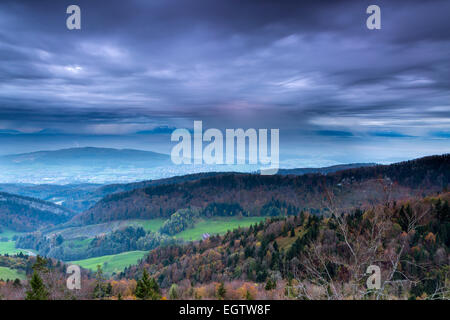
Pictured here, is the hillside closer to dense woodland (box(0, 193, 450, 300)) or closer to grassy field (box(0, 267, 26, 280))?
dense woodland (box(0, 193, 450, 300))

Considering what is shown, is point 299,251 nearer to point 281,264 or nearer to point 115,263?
point 281,264

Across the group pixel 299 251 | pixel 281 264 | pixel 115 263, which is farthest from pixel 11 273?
pixel 299 251

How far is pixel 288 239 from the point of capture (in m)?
94.4

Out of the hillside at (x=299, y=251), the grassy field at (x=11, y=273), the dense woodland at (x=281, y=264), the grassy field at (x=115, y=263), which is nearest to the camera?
the dense woodland at (x=281, y=264)

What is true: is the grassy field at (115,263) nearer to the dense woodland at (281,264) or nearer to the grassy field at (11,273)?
the dense woodland at (281,264)

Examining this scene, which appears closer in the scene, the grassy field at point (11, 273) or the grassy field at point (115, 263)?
the grassy field at point (11, 273)

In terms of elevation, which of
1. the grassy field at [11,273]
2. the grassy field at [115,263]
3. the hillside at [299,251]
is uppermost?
the hillside at [299,251]

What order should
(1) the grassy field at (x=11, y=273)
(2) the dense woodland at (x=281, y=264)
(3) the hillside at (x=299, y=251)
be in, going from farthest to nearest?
(1) the grassy field at (x=11, y=273)
(3) the hillside at (x=299, y=251)
(2) the dense woodland at (x=281, y=264)

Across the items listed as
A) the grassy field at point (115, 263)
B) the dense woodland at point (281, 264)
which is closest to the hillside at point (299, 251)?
A: the dense woodland at point (281, 264)

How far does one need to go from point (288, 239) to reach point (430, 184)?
144m

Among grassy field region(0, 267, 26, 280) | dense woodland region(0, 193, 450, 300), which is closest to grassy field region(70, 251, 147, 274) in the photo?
dense woodland region(0, 193, 450, 300)

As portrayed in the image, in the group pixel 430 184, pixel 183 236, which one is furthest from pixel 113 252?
pixel 430 184
